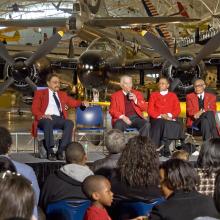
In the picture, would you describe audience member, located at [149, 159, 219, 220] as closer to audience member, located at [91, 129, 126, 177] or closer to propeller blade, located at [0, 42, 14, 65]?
audience member, located at [91, 129, 126, 177]

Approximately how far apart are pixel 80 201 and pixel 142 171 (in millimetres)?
537

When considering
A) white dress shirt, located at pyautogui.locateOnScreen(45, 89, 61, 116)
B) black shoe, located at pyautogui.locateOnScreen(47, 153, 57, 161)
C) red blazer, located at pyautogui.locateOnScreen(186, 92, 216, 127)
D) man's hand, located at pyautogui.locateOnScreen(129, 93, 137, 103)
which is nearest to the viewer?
black shoe, located at pyautogui.locateOnScreen(47, 153, 57, 161)

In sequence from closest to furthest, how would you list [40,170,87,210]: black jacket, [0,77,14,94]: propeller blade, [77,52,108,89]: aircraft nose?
1. [40,170,87,210]: black jacket
2. [0,77,14,94]: propeller blade
3. [77,52,108,89]: aircraft nose

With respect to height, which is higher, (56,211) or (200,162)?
(200,162)

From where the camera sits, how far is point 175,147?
Result: 8.59m

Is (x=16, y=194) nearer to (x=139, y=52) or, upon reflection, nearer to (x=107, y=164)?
(x=107, y=164)

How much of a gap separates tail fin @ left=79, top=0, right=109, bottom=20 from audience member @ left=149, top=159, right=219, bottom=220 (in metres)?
14.8

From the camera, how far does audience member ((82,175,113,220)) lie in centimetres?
330


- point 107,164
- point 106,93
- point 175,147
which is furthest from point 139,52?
point 107,164

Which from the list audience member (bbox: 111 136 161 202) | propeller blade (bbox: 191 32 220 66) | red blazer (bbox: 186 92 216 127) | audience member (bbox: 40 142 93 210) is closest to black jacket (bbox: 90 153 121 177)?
audience member (bbox: 40 142 93 210)

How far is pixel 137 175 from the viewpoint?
3986mm

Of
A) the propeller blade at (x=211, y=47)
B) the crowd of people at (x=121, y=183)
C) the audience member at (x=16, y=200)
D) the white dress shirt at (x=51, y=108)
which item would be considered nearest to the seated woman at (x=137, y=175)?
the crowd of people at (x=121, y=183)

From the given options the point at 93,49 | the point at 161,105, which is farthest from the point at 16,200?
the point at 93,49

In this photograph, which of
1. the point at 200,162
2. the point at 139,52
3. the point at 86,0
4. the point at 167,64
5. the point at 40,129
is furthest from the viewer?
the point at 139,52
